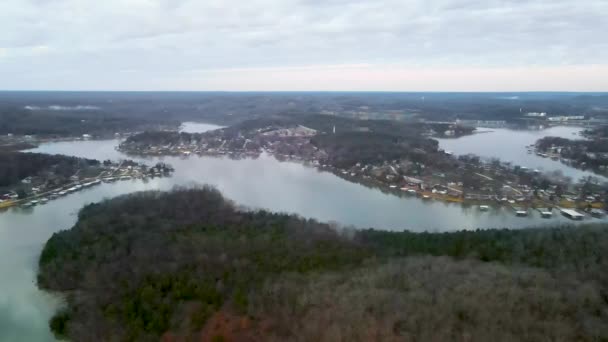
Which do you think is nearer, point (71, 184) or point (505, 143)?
point (71, 184)

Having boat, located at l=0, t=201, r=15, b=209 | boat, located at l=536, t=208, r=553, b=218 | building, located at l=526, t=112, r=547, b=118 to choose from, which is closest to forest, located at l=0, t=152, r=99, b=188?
boat, located at l=0, t=201, r=15, b=209

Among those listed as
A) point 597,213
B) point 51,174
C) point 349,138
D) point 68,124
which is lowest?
point 597,213

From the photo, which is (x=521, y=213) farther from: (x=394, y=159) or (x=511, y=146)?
(x=511, y=146)

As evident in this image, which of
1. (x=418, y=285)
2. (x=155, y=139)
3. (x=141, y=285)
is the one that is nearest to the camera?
(x=418, y=285)

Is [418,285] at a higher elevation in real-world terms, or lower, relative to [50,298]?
higher

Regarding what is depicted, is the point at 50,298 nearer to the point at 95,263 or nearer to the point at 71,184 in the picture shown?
the point at 95,263

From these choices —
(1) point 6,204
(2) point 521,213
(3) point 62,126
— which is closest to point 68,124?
(3) point 62,126

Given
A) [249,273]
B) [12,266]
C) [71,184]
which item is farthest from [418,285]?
[71,184]
